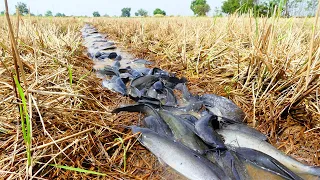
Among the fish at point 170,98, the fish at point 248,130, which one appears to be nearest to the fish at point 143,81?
the fish at point 170,98

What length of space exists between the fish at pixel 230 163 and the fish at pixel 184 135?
89 mm

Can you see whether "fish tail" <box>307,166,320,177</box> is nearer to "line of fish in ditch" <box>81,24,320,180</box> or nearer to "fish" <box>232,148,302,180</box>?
"line of fish in ditch" <box>81,24,320,180</box>

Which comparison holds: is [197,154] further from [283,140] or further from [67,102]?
[67,102]

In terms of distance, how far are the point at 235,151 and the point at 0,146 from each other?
5.49 ft

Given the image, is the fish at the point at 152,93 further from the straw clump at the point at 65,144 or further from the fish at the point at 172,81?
the straw clump at the point at 65,144

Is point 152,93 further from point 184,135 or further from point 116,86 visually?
point 184,135

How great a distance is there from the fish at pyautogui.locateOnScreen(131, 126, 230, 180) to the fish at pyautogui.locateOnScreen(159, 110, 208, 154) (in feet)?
0.32

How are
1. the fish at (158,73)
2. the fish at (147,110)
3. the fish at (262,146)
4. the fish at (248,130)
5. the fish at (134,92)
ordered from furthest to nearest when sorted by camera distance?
the fish at (158,73) → the fish at (134,92) → the fish at (147,110) → the fish at (248,130) → the fish at (262,146)

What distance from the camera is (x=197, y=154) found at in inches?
67.9

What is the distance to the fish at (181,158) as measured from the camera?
1.55 meters

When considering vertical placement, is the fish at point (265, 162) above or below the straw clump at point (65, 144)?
below

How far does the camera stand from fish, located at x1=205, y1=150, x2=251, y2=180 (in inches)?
61.6

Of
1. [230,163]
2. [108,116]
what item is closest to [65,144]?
[108,116]

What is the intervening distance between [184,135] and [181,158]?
28cm
